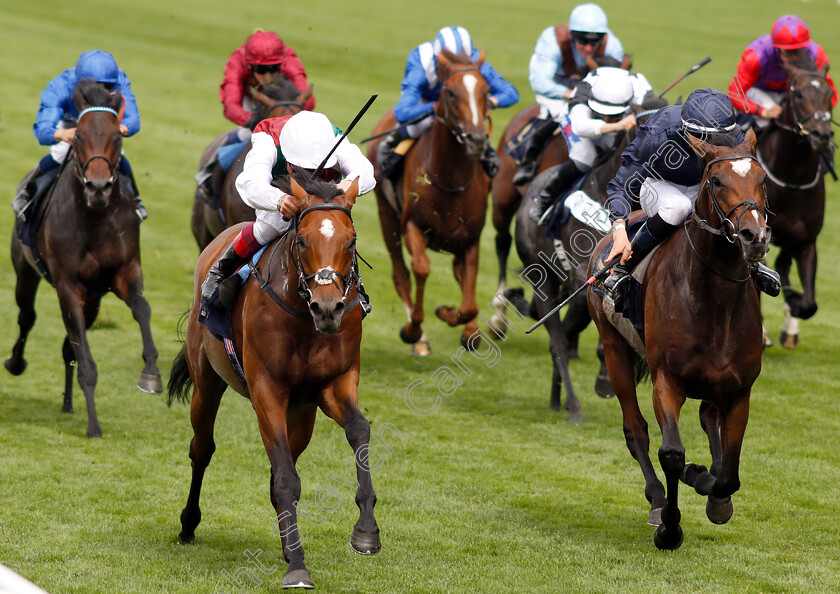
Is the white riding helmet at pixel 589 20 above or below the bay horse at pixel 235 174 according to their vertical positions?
above

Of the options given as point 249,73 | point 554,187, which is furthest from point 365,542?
point 249,73

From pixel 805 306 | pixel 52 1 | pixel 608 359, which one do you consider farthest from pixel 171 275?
pixel 52 1

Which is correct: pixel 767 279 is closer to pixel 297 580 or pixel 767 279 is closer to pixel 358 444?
pixel 358 444

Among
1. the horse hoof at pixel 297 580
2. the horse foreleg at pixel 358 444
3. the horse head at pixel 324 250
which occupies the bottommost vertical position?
the horse hoof at pixel 297 580

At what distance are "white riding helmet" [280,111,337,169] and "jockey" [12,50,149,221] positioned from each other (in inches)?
128

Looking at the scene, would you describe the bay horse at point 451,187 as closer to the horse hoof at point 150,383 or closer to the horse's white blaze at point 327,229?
the horse hoof at point 150,383

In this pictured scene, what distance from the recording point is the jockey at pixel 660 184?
532 cm

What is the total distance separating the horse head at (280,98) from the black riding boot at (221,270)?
3.01 metres

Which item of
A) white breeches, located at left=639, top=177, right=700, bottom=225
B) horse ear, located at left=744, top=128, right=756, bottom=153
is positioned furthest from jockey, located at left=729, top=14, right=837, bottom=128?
horse ear, located at left=744, top=128, right=756, bottom=153

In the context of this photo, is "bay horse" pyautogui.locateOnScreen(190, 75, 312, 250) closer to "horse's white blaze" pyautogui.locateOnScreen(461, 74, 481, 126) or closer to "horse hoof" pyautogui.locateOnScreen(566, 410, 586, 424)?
"horse's white blaze" pyautogui.locateOnScreen(461, 74, 481, 126)

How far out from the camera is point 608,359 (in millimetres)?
6234

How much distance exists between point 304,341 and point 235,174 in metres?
4.43

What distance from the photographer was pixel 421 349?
35.0ft

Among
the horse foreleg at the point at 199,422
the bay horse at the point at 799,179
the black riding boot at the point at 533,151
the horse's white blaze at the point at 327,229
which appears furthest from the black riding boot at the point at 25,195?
the bay horse at the point at 799,179
